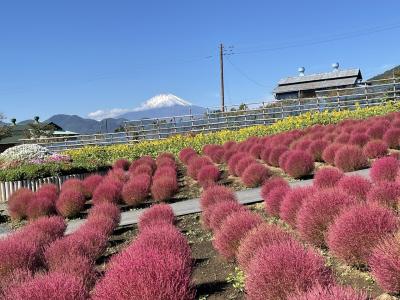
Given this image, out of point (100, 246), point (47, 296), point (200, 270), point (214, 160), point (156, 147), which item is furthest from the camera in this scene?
point (156, 147)

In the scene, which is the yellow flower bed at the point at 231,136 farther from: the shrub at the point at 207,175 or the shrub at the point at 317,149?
the shrub at the point at 207,175

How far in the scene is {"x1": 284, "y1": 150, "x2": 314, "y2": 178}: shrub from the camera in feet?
37.8

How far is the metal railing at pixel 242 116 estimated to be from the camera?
1145 inches

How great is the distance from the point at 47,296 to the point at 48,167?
12266mm

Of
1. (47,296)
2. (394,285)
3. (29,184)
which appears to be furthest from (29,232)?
(29,184)

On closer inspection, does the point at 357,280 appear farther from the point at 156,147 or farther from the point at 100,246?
the point at 156,147

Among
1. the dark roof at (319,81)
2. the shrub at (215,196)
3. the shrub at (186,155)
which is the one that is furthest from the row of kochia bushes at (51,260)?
the dark roof at (319,81)

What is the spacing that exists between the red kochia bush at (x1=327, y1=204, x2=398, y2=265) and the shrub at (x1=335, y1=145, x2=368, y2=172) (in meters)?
6.07

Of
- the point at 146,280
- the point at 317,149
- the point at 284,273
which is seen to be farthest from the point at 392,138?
the point at 146,280

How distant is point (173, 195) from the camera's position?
40.0ft

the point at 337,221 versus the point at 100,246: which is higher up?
the point at 337,221

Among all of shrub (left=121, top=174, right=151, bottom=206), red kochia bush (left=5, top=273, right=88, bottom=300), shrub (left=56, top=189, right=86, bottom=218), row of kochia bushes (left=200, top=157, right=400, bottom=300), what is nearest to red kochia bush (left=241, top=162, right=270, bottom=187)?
shrub (left=121, top=174, right=151, bottom=206)

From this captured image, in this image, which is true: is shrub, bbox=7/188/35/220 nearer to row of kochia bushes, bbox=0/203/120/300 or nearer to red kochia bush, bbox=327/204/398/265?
row of kochia bushes, bbox=0/203/120/300

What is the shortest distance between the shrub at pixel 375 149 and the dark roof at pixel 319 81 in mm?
46041
